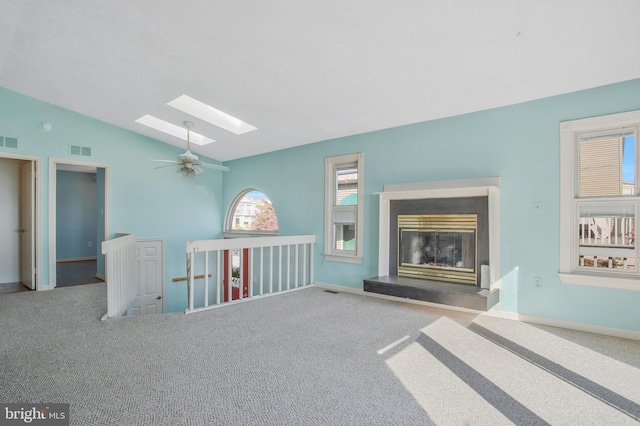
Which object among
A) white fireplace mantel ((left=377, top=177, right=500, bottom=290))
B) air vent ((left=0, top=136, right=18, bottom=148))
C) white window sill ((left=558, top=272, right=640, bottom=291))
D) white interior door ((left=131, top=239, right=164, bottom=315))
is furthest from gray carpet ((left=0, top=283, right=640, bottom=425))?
air vent ((left=0, top=136, right=18, bottom=148))

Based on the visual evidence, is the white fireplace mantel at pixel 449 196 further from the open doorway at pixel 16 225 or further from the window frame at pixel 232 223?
the open doorway at pixel 16 225

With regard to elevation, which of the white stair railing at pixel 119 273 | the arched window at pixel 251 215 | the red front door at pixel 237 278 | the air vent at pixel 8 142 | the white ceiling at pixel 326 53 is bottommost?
the red front door at pixel 237 278

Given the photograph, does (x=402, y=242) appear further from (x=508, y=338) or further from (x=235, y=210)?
(x=235, y=210)

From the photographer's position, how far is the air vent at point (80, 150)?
5.18 metres

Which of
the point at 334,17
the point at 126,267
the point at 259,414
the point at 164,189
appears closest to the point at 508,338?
the point at 259,414

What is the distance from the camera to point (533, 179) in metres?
3.32

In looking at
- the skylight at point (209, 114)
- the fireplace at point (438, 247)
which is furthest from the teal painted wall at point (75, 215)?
the fireplace at point (438, 247)

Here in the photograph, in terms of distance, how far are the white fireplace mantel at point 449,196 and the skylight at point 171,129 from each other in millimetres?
3846

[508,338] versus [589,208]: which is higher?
[589,208]

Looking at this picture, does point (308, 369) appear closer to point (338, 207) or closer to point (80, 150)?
point (338, 207)

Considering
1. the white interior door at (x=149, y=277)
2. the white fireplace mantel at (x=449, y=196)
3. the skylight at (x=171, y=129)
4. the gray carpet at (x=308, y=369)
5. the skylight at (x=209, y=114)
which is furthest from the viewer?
the white interior door at (x=149, y=277)

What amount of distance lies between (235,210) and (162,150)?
6.67 ft

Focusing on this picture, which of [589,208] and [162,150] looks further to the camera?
[162,150]

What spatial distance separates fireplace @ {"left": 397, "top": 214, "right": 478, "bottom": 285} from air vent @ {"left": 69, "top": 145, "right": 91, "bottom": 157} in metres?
5.55
